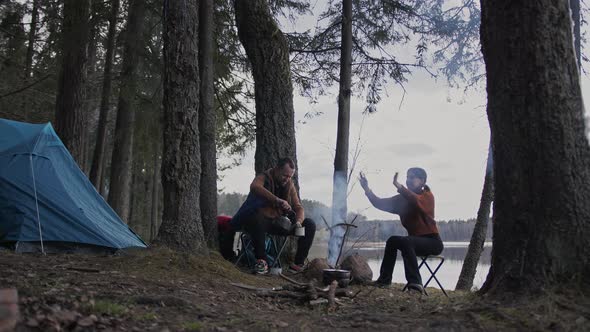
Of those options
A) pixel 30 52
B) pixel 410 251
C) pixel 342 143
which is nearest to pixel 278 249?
pixel 410 251

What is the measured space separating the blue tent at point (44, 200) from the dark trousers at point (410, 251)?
3087 millimetres

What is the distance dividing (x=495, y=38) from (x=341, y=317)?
6.79 ft

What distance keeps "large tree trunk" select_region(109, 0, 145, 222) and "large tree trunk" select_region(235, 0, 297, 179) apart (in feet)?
9.70

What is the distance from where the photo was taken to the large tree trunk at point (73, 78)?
7906 mm

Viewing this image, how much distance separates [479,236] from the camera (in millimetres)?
8406

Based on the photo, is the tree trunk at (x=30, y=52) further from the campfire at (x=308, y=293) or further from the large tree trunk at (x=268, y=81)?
the campfire at (x=308, y=293)

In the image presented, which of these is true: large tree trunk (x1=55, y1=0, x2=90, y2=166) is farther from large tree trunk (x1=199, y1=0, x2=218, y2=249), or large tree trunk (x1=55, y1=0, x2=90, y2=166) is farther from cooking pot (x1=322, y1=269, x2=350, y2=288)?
cooking pot (x1=322, y1=269, x2=350, y2=288)

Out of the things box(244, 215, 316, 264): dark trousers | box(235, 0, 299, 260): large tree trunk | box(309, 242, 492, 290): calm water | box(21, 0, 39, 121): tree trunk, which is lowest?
box(309, 242, 492, 290): calm water

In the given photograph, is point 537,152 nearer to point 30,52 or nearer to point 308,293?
point 308,293

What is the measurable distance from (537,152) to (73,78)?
6.80 metres

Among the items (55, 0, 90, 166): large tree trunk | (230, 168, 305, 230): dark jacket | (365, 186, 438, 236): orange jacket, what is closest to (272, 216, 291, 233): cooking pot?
(230, 168, 305, 230): dark jacket

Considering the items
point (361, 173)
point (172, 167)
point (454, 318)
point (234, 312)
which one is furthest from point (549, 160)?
point (172, 167)

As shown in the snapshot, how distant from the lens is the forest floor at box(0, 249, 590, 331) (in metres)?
2.92

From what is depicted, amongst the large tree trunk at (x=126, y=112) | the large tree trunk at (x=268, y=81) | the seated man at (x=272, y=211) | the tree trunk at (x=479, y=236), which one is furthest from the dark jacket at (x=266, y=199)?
the large tree trunk at (x=126, y=112)
